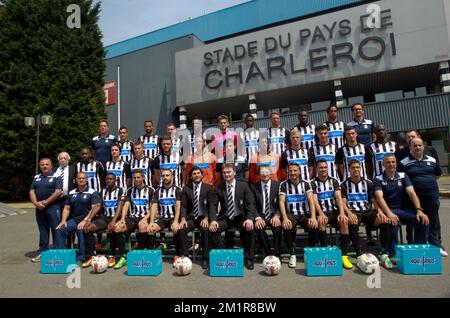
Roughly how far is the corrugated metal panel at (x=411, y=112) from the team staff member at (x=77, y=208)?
17576 millimetres

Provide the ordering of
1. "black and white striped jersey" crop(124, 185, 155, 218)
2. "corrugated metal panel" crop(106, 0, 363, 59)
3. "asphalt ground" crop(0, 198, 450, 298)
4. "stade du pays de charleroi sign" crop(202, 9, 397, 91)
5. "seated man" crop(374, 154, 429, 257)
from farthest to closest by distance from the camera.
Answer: "corrugated metal panel" crop(106, 0, 363, 59), "stade du pays de charleroi sign" crop(202, 9, 397, 91), "black and white striped jersey" crop(124, 185, 155, 218), "seated man" crop(374, 154, 429, 257), "asphalt ground" crop(0, 198, 450, 298)

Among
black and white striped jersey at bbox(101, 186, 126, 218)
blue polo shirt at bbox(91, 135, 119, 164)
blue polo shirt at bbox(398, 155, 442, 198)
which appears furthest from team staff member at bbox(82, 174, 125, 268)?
blue polo shirt at bbox(398, 155, 442, 198)

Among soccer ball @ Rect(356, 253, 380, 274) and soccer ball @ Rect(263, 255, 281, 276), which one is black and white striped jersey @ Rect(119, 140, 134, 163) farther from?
soccer ball @ Rect(356, 253, 380, 274)

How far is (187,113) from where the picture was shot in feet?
83.9

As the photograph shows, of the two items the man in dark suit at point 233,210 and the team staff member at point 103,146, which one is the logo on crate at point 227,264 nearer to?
the man in dark suit at point 233,210

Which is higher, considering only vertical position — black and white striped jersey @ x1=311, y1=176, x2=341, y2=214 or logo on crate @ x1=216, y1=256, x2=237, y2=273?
black and white striped jersey @ x1=311, y1=176, x2=341, y2=214

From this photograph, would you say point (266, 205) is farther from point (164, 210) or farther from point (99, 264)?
A: point (99, 264)

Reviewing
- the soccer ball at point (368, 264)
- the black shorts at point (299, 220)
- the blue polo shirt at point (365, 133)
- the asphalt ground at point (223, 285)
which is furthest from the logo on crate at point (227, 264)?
the blue polo shirt at point (365, 133)

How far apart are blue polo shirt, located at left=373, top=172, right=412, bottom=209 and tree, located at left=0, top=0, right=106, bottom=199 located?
15.8 metres

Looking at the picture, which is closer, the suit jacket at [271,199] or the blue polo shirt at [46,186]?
the suit jacket at [271,199]

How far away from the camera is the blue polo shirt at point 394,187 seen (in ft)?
17.8

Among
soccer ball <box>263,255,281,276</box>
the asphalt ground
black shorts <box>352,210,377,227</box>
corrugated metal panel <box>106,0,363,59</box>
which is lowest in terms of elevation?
the asphalt ground

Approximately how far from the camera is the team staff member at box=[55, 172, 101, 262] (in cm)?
602
